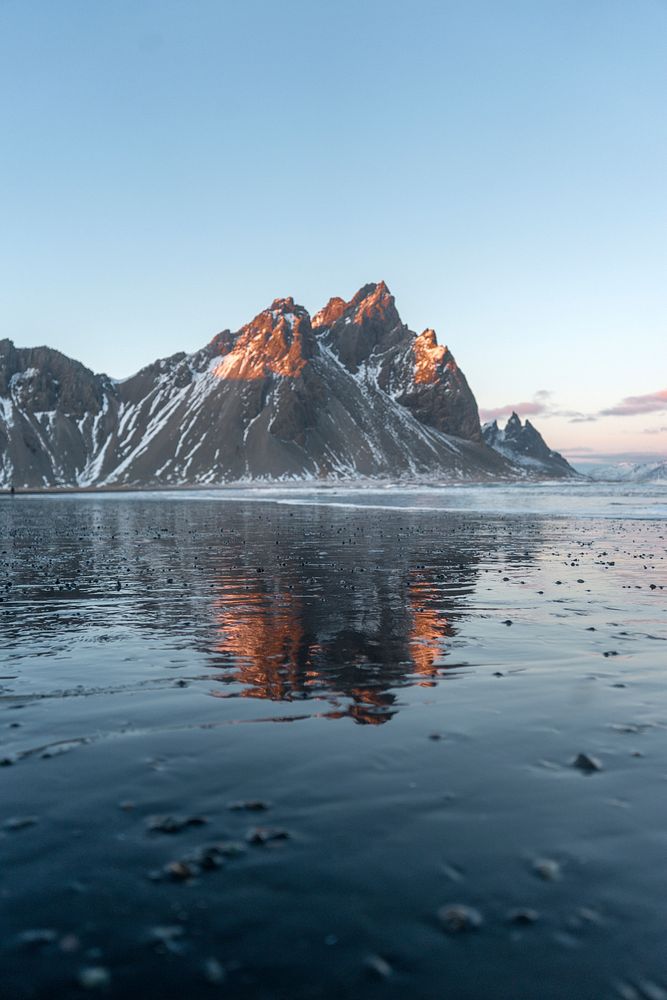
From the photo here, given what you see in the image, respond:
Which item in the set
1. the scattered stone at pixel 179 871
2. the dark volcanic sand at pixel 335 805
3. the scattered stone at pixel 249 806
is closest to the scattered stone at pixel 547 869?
the dark volcanic sand at pixel 335 805

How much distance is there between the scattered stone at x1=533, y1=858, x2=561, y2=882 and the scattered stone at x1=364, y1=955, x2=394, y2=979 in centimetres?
175

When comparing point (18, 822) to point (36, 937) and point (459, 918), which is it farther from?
point (459, 918)

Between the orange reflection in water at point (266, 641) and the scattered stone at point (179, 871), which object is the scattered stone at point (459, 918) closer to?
the scattered stone at point (179, 871)

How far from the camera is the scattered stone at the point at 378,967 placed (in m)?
4.81

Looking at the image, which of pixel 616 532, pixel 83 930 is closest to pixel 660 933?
pixel 83 930

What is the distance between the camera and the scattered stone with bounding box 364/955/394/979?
189 inches

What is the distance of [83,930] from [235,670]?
25.3ft

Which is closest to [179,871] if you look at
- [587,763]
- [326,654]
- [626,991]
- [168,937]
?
[168,937]

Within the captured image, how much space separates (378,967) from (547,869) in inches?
77.5

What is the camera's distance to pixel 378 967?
4.88 m

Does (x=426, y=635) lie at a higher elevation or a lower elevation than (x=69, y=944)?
lower

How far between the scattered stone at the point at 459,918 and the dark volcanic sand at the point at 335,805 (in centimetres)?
2

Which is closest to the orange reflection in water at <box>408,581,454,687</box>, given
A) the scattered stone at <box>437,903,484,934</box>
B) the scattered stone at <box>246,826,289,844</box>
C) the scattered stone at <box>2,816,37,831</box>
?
the scattered stone at <box>246,826,289,844</box>

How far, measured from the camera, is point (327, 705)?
1081 centimetres
